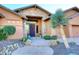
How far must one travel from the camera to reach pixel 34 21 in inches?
100

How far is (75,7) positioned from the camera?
250cm

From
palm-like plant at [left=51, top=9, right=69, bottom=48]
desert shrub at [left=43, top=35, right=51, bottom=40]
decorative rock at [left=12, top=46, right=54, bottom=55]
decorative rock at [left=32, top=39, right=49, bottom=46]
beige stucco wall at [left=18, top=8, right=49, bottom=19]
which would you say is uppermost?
beige stucco wall at [left=18, top=8, right=49, bottom=19]

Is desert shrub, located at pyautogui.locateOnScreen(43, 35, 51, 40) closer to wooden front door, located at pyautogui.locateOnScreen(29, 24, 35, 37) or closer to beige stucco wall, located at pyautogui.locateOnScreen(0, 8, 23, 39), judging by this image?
wooden front door, located at pyautogui.locateOnScreen(29, 24, 35, 37)

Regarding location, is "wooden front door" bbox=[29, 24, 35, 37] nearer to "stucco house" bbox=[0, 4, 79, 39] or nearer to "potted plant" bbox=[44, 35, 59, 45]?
"stucco house" bbox=[0, 4, 79, 39]

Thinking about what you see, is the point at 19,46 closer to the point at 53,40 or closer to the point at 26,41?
the point at 26,41

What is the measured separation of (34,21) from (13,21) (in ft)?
1.14

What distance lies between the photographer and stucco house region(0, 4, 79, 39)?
8.09 feet

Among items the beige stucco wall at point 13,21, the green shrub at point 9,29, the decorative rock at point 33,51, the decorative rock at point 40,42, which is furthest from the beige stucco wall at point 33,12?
the decorative rock at point 33,51

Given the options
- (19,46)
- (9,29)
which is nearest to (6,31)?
(9,29)

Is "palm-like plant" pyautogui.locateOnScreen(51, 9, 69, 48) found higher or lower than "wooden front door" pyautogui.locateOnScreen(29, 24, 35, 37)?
higher

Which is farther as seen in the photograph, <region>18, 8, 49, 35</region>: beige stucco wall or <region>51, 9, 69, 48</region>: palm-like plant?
<region>18, 8, 49, 35</region>: beige stucco wall

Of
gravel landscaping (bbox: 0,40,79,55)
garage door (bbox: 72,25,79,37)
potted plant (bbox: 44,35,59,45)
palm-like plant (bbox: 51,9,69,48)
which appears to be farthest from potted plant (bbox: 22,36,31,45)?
garage door (bbox: 72,25,79,37)

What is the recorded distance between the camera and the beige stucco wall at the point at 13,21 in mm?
2453
